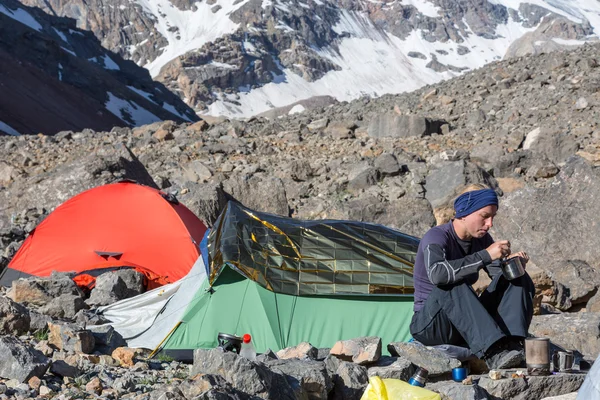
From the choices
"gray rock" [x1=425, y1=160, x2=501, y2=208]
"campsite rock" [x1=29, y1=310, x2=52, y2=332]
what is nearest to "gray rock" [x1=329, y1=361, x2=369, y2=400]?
"campsite rock" [x1=29, y1=310, x2=52, y2=332]

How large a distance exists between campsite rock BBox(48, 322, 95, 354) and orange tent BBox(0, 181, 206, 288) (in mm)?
2665

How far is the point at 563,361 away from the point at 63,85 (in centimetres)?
6084

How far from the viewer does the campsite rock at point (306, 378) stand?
3.95m

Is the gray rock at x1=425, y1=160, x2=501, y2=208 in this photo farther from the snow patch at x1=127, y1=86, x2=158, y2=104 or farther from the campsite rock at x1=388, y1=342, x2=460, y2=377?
the snow patch at x1=127, y1=86, x2=158, y2=104

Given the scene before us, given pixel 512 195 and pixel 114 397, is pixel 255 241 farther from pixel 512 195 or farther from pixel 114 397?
pixel 512 195

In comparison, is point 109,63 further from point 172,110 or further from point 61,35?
point 172,110

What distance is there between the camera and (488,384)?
162 inches

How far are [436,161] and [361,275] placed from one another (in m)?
8.38

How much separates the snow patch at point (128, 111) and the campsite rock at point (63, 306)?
58701mm

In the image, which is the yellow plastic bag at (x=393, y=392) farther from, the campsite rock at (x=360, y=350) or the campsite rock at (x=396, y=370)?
the campsite rock at (x=360, y=350)

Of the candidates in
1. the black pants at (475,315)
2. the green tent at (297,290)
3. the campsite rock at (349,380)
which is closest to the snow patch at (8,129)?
the green tent at (297,290)

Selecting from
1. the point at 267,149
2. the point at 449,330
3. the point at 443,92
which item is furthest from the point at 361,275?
the point at 443,92

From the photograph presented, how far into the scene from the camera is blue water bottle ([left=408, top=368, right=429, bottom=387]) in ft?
13.2

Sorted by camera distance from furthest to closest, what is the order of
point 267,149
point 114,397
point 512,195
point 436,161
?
point 267,149 → point 436,161 → point 512,195 → point 114,397
